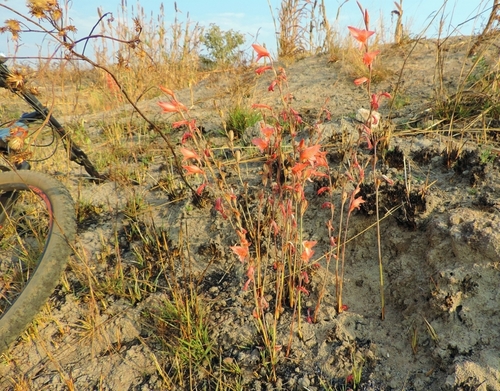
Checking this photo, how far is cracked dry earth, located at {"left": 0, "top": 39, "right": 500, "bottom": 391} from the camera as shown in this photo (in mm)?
1788

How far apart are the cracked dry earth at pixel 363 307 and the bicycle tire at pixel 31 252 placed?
255 mm

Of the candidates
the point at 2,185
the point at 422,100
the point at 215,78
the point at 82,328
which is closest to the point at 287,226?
the point at 82,328

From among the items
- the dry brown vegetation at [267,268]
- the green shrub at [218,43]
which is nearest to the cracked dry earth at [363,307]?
the dry brown vegetation at [267,268]

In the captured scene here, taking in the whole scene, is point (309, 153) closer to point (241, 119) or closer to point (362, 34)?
point (362, 34)

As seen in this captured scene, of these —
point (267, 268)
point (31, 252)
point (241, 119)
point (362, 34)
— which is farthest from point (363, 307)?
point (241, 119)

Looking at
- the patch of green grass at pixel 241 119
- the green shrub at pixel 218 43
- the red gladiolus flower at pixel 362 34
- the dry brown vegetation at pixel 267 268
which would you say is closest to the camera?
the red gladiolus flower at pixel 362 34

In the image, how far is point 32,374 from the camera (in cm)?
206

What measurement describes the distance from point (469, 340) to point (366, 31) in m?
1.50

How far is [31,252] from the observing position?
9.23 ft

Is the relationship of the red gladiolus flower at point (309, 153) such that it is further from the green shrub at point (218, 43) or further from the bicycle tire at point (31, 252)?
the green shrub at point (218, 43)

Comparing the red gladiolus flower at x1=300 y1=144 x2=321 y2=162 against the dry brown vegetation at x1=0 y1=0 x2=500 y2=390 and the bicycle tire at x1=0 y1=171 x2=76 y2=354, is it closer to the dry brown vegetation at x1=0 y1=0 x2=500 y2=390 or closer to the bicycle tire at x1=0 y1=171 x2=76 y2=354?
the dry brown vegetation at x1=0 y1=0 x2=500 y2=390

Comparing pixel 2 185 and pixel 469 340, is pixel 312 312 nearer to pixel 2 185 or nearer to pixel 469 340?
pixel 469 340

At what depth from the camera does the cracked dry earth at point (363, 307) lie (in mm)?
1788

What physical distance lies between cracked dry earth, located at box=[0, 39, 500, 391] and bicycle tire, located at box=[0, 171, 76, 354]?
26 cm
